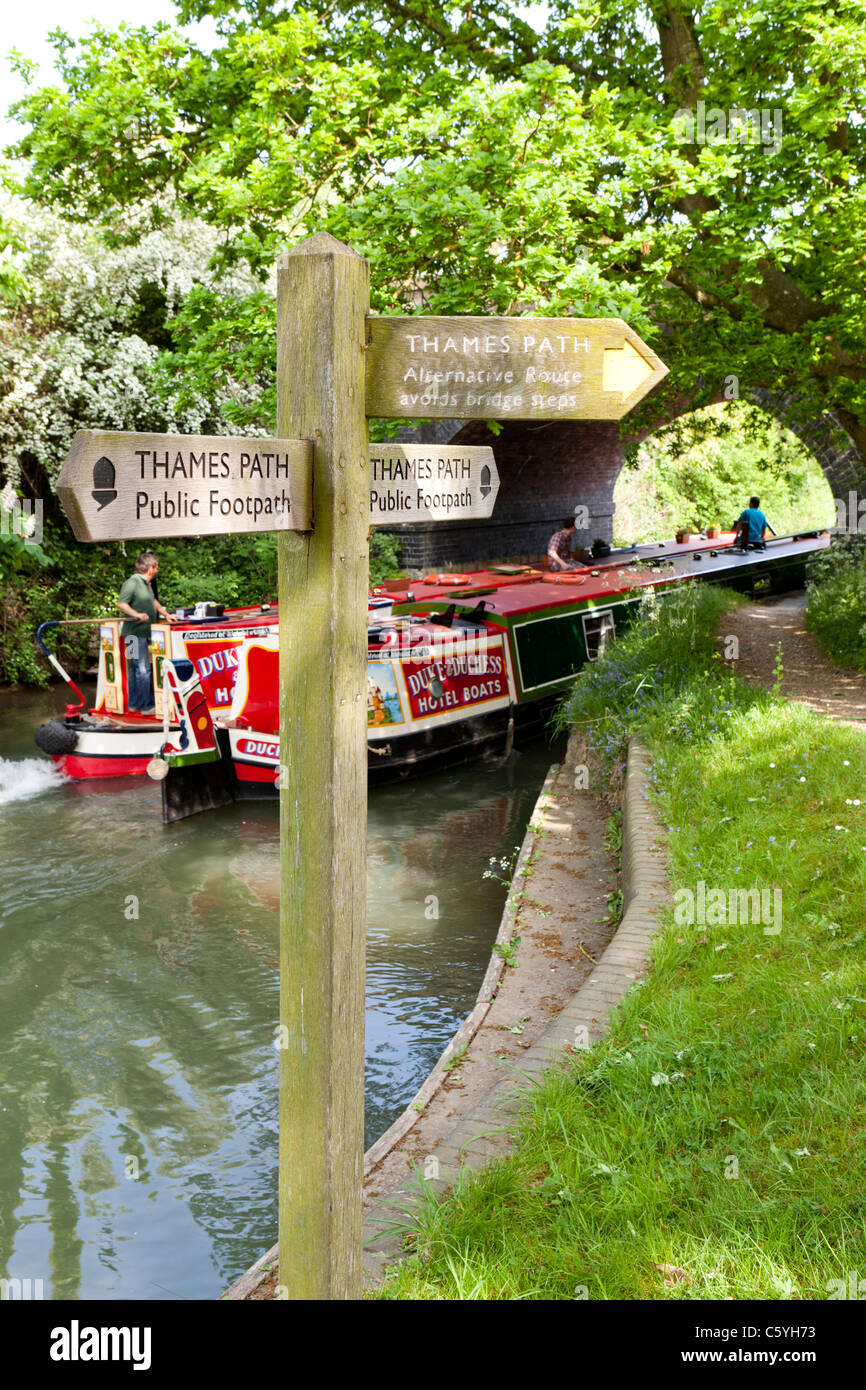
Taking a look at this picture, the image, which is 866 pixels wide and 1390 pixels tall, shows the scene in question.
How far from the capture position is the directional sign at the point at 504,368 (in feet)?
8.43

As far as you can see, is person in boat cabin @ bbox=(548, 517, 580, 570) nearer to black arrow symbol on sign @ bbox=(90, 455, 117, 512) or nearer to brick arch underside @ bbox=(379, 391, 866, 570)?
brick arch underside @ bbox=(379, 391, 866, 570)

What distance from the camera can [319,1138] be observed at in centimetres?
257

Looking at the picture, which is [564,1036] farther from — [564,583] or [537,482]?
[537,482]

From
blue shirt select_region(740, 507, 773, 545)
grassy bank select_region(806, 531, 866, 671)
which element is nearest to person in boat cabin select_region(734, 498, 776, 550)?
blue shirt select_region(740, 507, 773, 545)

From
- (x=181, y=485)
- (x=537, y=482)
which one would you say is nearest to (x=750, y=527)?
(x=537, y=482)

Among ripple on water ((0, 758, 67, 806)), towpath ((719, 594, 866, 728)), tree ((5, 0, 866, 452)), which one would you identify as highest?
tree ((5, 0, 866, 452))

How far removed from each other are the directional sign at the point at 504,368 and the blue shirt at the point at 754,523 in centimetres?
2010

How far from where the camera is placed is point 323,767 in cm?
251

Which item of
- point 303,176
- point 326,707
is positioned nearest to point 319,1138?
point 326,707

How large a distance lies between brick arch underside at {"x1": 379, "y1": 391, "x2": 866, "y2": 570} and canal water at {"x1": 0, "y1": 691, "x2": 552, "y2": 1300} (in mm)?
9666

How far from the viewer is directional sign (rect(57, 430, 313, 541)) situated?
2023 mm

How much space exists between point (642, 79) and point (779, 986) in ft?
34.4

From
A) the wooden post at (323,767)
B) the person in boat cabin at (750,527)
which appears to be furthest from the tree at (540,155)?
the person in boat cabin at (750,527)
